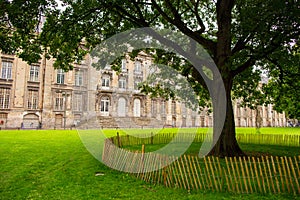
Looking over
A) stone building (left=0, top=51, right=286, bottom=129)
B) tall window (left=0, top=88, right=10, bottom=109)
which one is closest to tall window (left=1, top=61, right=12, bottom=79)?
stone building (left=0, top=51, right=286, bottom=129)

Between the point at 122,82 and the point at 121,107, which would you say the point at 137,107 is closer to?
the point at 121,107

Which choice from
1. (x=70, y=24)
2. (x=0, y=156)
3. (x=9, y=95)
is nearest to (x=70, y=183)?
(x=0, y=156)

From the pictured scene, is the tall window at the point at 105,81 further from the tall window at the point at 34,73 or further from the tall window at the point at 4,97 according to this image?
the tall window at the point at 4,97

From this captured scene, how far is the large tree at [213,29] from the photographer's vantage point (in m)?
8.41

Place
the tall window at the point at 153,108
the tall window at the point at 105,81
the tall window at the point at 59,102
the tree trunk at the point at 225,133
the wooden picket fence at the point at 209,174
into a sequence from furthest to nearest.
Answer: the tall window at the point at 153,108 < the tall window at the point at 105,81 < the tall window at the point at 59,102 < the tree trunk at the point at 225,133 < the wooden picket fence at the point at 209,174

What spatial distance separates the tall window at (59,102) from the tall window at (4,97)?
6.73 meters

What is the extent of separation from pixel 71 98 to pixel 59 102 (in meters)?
2.11

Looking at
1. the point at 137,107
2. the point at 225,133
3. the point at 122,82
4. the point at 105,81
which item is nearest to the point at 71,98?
the point at 105,81

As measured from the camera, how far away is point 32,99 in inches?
1421

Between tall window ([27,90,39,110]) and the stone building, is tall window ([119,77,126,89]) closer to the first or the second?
the stone building

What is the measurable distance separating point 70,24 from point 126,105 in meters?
29.6

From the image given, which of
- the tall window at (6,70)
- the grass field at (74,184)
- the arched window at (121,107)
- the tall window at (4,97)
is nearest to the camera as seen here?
the grass field at (74,184)

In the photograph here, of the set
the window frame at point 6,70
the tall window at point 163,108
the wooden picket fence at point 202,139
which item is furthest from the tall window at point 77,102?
the wooden picket fence at point 202,139

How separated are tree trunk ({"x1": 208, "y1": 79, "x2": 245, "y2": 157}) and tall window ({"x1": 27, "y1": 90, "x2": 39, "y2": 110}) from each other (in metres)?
32.3
